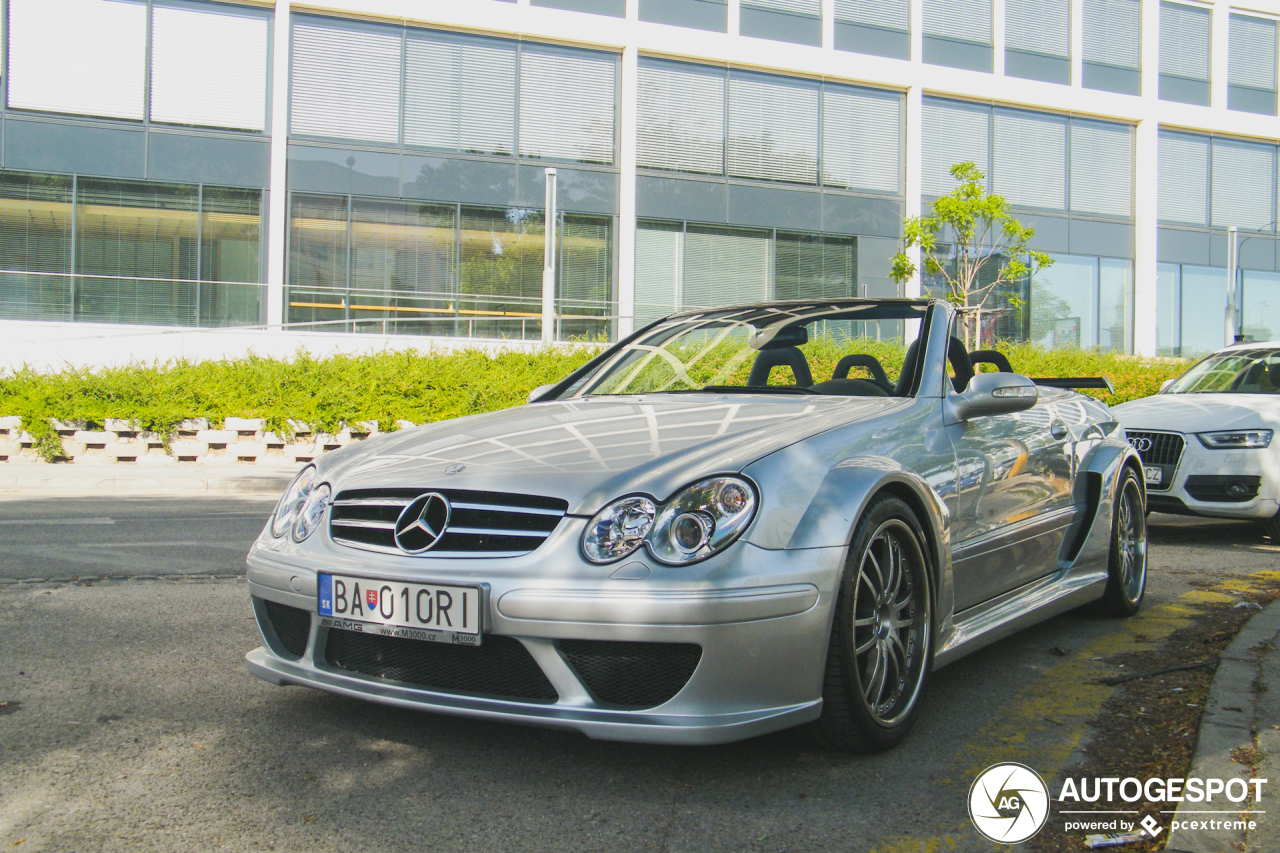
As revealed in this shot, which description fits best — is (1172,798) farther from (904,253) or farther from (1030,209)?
(1030,209)

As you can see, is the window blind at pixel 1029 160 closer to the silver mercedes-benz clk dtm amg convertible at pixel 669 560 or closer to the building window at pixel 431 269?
the building window at pixel 431 269

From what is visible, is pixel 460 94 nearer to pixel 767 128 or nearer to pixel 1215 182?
pixel 767 128

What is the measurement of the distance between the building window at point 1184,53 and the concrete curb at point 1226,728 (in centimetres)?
2876

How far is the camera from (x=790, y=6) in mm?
24969

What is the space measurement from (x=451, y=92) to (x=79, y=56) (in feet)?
22.9

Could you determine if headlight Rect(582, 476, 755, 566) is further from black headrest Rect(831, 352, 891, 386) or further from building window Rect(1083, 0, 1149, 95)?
building window Rect(1083, 0, 1149, 95)

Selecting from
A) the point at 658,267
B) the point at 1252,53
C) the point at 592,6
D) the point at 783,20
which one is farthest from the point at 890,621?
the point at 1252,53

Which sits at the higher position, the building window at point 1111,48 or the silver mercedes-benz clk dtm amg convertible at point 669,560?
the building window at point 1111,48

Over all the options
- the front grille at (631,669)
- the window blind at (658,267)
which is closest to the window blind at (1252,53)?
the window blind at (658,267)

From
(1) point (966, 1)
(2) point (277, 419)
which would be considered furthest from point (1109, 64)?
(2) point (277, 419)

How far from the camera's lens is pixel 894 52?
25906mm

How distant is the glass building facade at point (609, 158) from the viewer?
20.5 m

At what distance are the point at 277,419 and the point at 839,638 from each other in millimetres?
13049

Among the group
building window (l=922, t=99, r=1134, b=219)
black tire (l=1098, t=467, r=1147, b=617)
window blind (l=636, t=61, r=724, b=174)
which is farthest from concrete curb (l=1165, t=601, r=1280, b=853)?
building window (l=922, t=99, r=1134, b=219)
